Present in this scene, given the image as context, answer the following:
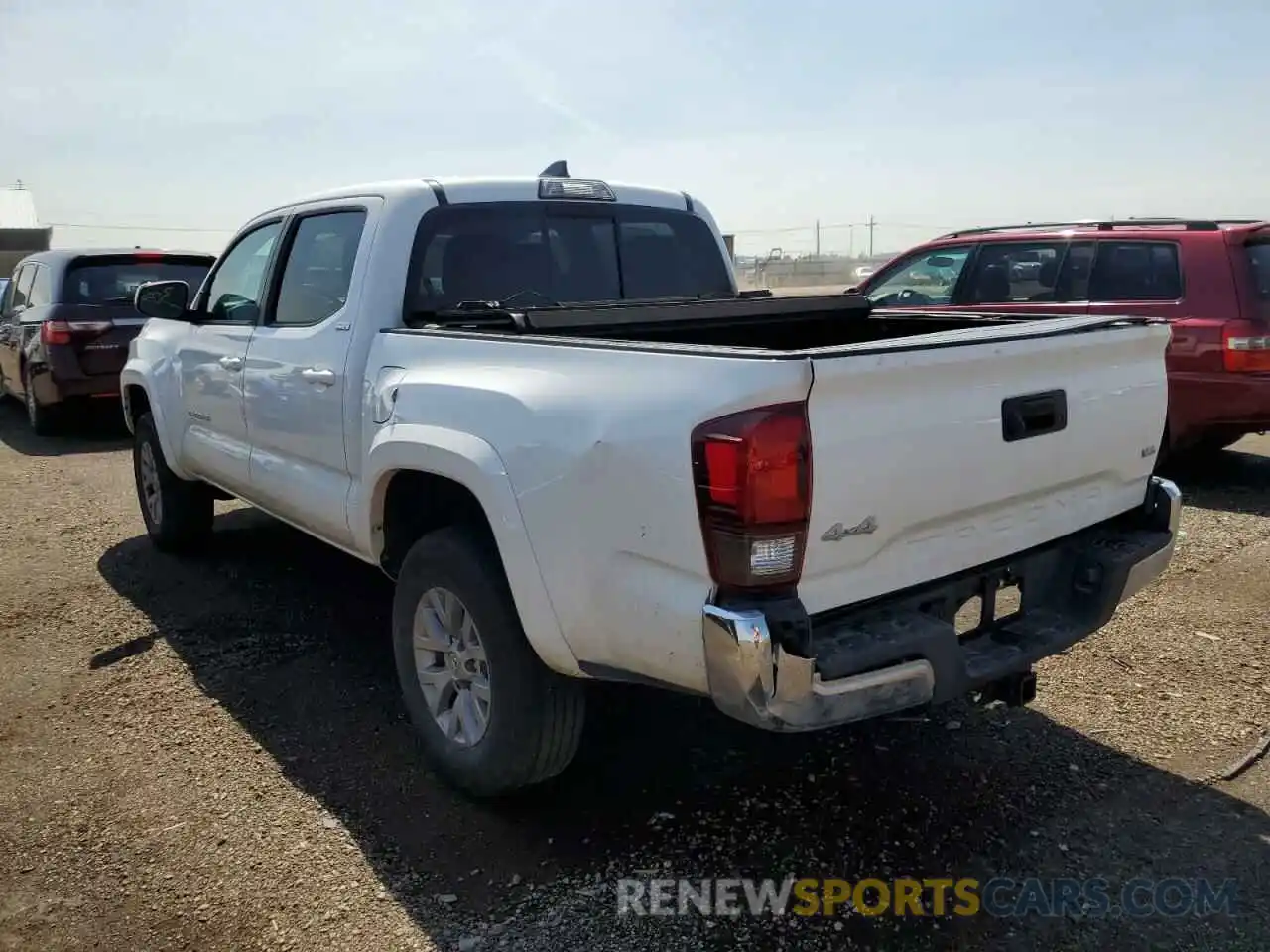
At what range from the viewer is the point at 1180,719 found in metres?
3.79

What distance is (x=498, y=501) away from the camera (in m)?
2.87

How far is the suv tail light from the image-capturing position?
30.6 ft

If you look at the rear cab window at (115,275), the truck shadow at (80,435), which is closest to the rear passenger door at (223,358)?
the rear cab window at (115,275)

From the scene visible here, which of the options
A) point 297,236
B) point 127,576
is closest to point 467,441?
point 297,236

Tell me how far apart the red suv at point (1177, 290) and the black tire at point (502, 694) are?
475cm

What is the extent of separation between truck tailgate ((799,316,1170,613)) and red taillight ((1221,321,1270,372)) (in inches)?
157

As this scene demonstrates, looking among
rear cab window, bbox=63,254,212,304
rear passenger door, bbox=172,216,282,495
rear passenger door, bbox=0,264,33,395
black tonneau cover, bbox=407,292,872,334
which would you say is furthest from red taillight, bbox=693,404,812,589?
rear passenger door, bbox=0,264,33,395

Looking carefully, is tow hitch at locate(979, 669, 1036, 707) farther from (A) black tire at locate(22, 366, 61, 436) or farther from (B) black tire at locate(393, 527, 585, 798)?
(A) black tire at locate(22, 366, 61, 436)

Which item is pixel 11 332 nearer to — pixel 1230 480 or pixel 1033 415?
pixel 1033 415

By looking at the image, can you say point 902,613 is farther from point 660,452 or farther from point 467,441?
point 467,441

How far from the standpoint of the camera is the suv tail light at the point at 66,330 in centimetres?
931

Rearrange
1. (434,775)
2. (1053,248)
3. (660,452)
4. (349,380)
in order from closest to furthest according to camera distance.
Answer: (660,452)
(434,775)
(349,380)
(1053,248)

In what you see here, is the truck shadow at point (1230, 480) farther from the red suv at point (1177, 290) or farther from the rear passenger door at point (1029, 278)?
the rear passenger door at point (1029, 278)

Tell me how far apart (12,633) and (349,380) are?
242cm
